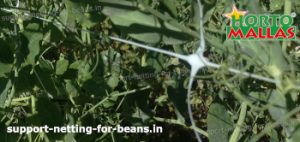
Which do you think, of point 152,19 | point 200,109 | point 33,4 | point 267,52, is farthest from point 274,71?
point 200,109

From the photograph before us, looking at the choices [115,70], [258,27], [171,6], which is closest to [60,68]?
[115,70]

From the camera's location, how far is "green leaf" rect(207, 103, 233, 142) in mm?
800

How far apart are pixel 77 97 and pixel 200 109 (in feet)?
1.87

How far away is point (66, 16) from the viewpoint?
2.95 feet

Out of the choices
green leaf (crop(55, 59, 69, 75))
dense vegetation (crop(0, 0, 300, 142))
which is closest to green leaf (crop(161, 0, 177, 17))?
dense vegetation (crop(0, 0, 300, 142))

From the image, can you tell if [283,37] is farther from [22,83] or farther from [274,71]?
[22,83]

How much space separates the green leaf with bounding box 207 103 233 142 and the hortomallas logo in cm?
15

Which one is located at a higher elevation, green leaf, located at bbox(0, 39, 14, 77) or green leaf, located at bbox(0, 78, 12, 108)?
green leaf, located at bbox(0, 39, 14, 77)

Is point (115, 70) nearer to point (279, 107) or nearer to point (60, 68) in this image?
point (60, 68)

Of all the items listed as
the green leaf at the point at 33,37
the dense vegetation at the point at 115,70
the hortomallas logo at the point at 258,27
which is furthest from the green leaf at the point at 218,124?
the green leaf at the point at 33,37

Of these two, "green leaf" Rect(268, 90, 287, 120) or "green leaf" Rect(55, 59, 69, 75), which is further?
"green leaf" Rect(55, 59, 69, 75)

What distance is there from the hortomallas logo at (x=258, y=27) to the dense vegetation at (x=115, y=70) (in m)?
0.01

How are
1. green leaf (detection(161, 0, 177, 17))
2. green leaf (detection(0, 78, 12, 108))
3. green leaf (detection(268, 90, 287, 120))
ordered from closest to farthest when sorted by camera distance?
green leaf (detection(268, 90, 287, 120)) → green leaf (detection(161, 0, 177, 17)) → green leaf (detection(0, 78, 12, 108))

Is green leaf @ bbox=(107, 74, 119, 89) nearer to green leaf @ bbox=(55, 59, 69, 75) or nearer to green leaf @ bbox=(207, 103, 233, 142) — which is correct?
green leaf @ bbox=(55, 59, 69, 75)
